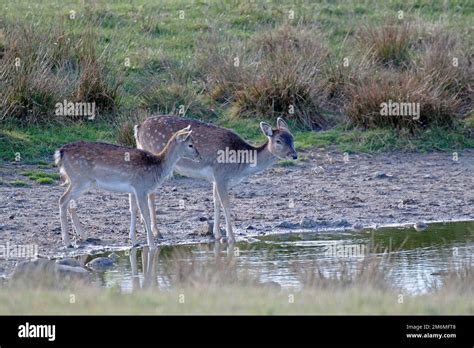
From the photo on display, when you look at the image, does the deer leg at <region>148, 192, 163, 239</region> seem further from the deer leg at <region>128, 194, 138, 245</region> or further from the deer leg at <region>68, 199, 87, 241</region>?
the deer leg at <region>68, 199, 87, 241</region>

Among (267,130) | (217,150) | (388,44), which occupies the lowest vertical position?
(217,150)

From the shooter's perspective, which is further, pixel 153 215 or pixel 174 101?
pixel 174 101

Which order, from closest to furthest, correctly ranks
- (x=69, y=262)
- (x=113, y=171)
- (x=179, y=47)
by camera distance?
(x=69, y=262) < (x=113, y=171) < (x=179, y=47)

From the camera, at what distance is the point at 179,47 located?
21.8 m

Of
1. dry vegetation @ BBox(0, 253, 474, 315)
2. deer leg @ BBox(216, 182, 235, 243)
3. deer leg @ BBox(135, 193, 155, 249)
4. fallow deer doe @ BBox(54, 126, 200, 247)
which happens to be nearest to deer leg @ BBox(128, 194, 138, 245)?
fallow deer doe @ BBox(54, 126, 200, 247)

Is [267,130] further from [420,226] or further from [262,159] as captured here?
[420,226]

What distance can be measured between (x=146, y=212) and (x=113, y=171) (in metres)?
0.60

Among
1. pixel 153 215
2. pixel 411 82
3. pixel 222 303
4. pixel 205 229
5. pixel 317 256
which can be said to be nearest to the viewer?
pixel 222 303

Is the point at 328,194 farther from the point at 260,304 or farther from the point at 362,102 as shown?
the point at 260,304

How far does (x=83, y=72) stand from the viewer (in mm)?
18656

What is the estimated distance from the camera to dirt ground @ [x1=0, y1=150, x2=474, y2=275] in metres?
14.6

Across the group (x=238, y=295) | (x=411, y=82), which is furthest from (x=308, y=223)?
(x=238, y=295)

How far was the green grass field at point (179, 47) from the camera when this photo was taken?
18.3 metres
